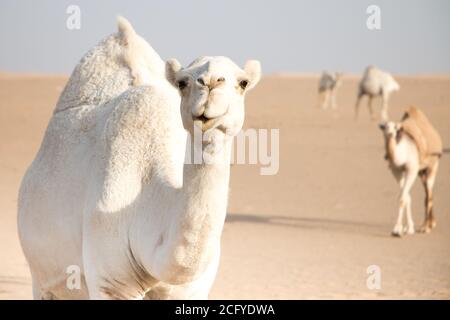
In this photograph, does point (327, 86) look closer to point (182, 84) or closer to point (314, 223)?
point (314, 223)

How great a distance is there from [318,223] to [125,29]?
30.0 feet

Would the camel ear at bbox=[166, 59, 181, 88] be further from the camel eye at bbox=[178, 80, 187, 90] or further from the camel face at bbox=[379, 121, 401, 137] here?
the camel face at bbox=[379, 121, 401, 137]

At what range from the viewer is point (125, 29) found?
229 inches

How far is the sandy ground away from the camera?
996 centimetres

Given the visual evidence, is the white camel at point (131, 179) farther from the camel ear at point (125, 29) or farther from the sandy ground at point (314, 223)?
the sandy ground at point (314, 223)

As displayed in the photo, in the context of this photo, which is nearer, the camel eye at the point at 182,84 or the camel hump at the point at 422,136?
the camel eye at the point at 182,84

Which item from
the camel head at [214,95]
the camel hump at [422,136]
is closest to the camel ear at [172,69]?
the camel head at [214,95]

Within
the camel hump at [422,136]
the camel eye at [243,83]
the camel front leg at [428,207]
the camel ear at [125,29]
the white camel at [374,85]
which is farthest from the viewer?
the white camel at [374,85]

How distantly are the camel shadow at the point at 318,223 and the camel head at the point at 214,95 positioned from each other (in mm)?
10219

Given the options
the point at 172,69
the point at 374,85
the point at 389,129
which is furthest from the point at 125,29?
the point at 374,85

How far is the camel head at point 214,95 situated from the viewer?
3230 mm

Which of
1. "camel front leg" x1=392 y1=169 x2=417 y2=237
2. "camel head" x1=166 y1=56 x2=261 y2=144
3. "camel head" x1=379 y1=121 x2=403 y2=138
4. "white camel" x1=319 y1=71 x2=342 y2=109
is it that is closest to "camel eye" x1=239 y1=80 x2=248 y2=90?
"camel head" x1=166 y1=56 x2=261 y2=144
